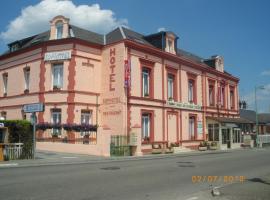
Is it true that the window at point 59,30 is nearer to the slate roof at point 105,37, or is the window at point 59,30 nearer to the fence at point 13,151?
the slate roof at point 105,37

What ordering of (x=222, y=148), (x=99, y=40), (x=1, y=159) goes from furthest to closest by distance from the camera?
(x=222, y=148), (x=99, y=40), (x=1, y=159)

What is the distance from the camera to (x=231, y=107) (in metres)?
45.7

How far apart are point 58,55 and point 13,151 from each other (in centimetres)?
1161

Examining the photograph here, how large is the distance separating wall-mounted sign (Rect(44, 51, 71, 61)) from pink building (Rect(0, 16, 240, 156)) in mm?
83

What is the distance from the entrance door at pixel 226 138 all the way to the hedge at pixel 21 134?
25188mm

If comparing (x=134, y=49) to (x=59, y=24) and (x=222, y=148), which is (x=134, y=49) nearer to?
(x=59, y=24)

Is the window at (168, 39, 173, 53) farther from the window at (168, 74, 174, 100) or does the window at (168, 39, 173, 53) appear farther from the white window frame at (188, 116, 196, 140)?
the white window frame at (188, 116, 196, 140)

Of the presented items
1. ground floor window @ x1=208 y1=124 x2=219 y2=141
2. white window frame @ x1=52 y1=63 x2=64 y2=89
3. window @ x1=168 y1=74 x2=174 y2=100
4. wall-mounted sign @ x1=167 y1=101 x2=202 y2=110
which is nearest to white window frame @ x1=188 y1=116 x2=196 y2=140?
wall-mounted sign @ x1=167 y1=101 x2=202 y2=110

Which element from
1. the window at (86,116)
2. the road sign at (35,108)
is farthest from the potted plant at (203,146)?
the road sign at (35,108)

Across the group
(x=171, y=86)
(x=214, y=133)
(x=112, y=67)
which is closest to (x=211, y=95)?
(x=214, y=133)

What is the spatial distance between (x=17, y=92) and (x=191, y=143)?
705 inches

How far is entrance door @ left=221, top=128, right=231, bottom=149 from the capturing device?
3908cm

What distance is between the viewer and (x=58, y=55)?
2845 cm

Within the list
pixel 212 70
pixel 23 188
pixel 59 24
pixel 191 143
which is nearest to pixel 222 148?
pixel 191 143
